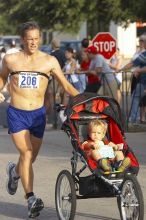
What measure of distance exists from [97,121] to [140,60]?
7859 millimetres

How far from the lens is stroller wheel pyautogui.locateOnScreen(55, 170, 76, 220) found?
820 centimetres

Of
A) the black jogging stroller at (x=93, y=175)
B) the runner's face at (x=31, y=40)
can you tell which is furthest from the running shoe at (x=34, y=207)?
the runner's face at (x=31, y=40)

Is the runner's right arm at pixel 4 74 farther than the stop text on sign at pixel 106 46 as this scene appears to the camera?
No

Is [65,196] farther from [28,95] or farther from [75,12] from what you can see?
[75,12]

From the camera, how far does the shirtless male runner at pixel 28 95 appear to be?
8.77 m

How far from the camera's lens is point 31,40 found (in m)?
8.74

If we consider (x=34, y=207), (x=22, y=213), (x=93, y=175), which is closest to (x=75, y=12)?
(x=22, y=213)

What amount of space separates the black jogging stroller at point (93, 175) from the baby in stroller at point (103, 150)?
58mm

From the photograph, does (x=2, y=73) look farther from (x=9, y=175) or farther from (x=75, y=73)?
(x=75, y=73)

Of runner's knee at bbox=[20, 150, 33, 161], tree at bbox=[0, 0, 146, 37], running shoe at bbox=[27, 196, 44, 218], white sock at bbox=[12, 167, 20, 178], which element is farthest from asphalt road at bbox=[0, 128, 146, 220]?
tree at bbox=[0, 0, 146, 37]

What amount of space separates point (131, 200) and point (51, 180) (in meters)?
3.30

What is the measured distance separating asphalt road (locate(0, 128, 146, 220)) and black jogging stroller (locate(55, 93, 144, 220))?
0.47 m

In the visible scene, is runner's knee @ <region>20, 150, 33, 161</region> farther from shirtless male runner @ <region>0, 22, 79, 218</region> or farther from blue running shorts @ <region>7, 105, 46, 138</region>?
blue running shorts @ <region>7, 105, 46, 138</region>

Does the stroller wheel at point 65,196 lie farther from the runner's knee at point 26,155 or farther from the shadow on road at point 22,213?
the runner's knee at point 26,155
